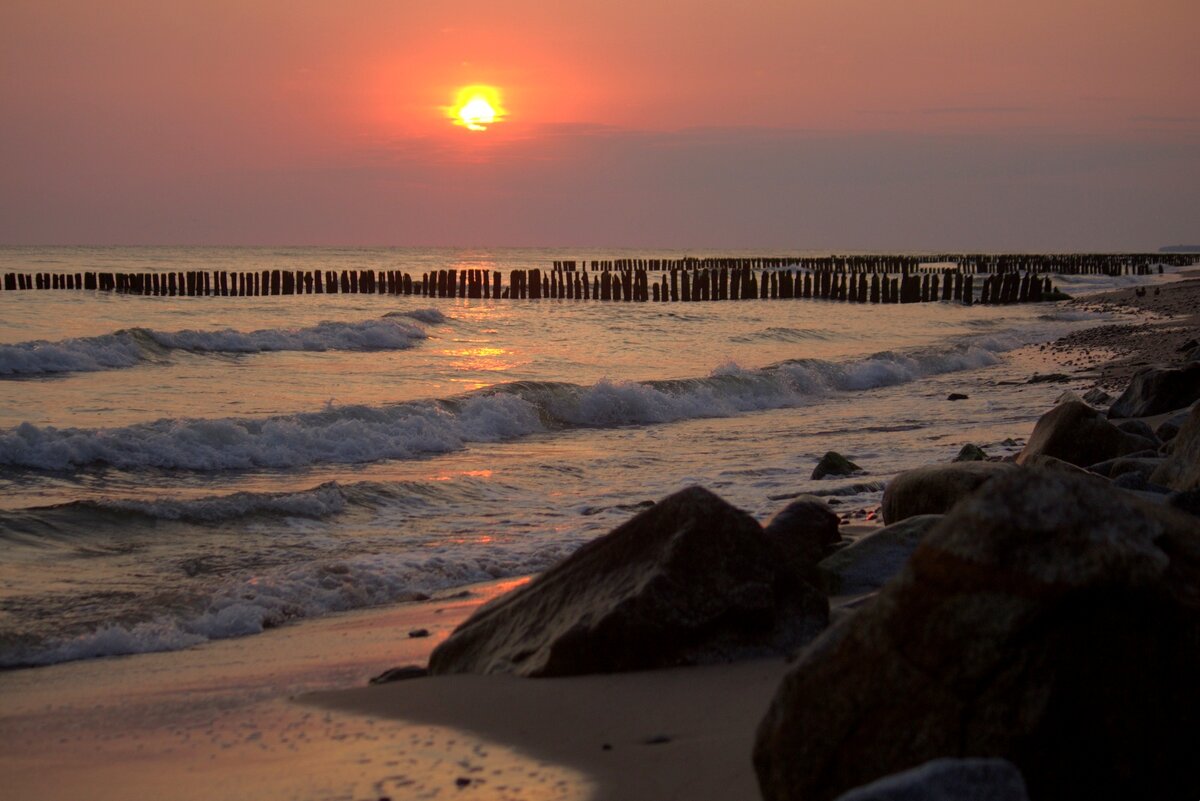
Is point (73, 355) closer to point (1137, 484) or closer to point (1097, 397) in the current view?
point (1097, 397)

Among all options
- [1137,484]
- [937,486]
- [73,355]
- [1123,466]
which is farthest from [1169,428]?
[73,355]

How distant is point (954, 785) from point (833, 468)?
27.9ft

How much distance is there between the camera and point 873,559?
598cm

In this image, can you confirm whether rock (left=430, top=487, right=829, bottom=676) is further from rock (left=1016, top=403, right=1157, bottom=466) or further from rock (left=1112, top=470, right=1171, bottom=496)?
rock (left=1016, top=403, right=1157, bottom=466)

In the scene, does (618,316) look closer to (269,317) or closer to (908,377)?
(269,317)

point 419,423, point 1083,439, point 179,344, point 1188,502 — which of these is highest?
point 1188,502

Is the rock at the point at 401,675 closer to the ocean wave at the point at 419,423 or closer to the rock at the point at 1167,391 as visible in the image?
the ocean wave at the point at 419,423

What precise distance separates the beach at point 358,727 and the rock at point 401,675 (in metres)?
0.09

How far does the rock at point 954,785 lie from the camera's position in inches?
97.0

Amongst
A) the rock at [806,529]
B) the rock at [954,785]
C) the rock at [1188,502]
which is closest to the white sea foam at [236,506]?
the rock at [806,529]

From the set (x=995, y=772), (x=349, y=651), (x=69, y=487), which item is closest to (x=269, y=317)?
(x=69, y=487)

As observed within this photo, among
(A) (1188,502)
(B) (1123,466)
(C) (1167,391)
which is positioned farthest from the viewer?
(C) (1167,391)

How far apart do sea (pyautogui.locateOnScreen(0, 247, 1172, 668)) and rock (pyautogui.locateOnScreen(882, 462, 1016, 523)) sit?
5.23 feet

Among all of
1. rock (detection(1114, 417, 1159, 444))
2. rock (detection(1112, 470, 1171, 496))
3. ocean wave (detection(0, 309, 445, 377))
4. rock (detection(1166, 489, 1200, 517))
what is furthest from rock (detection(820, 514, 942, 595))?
ocean wave (detection(0, 309, 445, 377))
